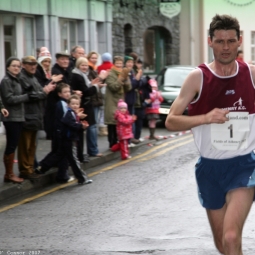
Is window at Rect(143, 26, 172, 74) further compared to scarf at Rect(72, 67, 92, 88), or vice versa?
window at Rect(143, 26, 172, 74)

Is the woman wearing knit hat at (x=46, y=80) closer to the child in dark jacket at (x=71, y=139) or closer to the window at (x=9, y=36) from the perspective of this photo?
the child in dark jacket at (x=71, y=139)

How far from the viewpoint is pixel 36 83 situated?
471 inches

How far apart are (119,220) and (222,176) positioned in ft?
10.8

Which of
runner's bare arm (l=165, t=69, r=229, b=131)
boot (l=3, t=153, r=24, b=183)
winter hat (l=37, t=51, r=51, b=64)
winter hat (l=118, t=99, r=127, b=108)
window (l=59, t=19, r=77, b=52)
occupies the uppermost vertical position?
window (l=59, t=19, r=77, b=52)

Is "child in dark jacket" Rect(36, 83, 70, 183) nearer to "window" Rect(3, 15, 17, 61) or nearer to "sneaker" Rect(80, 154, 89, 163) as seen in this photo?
"sneaker" Rect(80, 154, 89, 163)

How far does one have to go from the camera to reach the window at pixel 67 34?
864 inches

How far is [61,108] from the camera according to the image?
39.9ft

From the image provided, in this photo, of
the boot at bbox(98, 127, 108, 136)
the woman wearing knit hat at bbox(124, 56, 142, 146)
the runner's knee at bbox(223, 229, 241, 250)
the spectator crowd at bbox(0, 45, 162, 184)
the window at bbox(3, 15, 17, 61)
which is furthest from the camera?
the window at bbox(3, 15, 17, 61)

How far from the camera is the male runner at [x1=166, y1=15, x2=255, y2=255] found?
18.6ft

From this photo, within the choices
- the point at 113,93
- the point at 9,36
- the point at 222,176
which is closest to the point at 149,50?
the point at 9,36

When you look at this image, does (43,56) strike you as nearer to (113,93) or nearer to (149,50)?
(113,93)

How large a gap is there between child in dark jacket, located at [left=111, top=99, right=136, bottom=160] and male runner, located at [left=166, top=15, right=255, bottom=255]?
30.0 ft

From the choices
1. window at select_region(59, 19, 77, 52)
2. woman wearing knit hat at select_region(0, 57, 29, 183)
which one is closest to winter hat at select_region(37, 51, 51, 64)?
woman wearing knit hat at select_region(0, 57, 29, 183)

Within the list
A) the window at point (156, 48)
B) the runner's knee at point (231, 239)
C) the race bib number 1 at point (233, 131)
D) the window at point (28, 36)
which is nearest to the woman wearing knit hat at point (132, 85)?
the window at point (28, 36)
